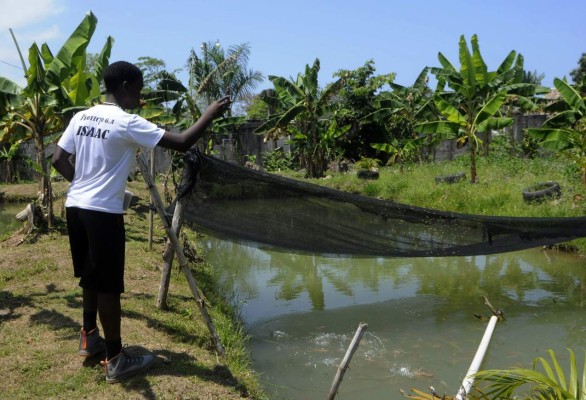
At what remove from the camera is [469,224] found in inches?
171

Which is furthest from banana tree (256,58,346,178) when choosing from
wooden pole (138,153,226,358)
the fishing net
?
wooden pole (138,153,226,358)

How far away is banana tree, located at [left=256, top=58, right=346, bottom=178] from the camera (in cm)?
1450

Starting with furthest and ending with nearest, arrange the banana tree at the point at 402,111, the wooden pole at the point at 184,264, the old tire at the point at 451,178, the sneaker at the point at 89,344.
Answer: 1. the banana tree at the point at 402,111
2. the old tire at the point at 451,178
3. the wooden pole at the point at 184,264
4. the sneaker at the point at 89,344

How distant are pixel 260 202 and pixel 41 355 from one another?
65.2 inches

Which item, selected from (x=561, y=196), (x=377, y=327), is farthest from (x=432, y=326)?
(x=561, y=196)

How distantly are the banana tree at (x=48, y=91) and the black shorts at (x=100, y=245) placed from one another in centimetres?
376

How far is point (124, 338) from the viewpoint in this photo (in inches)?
128

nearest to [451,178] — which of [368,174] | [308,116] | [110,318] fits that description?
[368,174]

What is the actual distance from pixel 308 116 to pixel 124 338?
40.1ft

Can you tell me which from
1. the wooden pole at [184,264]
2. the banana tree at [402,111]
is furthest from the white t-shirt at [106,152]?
the banana tree at [402,111]

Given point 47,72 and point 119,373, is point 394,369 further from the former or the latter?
point 47,72

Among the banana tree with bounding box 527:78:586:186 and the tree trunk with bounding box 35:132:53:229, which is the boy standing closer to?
the tree trunk with bounding box 35:132:53:229

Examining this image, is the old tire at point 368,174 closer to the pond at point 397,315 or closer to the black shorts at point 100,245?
the pond at point 397,315

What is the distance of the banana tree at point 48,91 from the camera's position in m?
6.12
